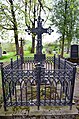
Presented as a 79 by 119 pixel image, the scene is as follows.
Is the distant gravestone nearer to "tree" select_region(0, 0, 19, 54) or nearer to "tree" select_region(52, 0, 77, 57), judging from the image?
"tree" select_region(52, 0, 77, 57)

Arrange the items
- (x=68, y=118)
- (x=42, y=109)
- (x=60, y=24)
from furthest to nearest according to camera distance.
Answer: (x=60, y=24) < (x=42, y=109) < (x=68, y=118)

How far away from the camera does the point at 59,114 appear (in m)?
3.20

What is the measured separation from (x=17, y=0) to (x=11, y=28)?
2.94m

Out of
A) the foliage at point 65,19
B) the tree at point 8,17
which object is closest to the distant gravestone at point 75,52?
the foliage at point 65,19

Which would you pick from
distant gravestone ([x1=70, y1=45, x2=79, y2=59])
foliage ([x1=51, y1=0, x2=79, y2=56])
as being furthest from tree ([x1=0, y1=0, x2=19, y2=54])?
distant gravestone ([x1=70, y1=45, x2=79, y2=59])

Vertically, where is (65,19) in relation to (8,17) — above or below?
below

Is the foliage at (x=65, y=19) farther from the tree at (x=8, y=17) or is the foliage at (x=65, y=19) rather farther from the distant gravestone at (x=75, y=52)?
the tree at (x=8, y=17)

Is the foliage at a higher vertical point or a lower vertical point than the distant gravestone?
higher

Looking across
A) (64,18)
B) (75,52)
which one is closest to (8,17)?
(64,18)

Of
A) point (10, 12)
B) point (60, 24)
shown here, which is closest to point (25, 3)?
point (10, 12)

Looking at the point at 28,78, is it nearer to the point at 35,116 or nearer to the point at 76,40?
the point at 35,116

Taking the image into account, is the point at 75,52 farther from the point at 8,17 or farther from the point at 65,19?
the point at 8,17

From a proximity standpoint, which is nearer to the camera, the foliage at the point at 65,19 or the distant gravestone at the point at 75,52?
the distant gravestone at the point at 75,52

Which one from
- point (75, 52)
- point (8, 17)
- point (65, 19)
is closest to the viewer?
point (75, 52)
